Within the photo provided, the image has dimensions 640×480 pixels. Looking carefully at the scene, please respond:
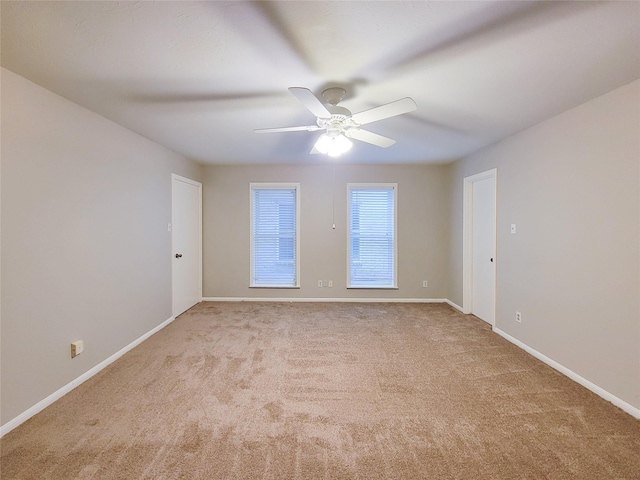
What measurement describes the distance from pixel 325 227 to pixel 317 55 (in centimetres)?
332

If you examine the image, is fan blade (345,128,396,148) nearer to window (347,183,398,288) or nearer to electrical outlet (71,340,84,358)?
window (347,183,398,288)

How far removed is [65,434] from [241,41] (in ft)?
8.51

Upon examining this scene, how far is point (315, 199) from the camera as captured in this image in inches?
191

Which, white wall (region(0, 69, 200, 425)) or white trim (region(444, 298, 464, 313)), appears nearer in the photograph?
white wall (region(0, 69, 200, 425))

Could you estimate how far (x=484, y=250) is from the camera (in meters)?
3.90

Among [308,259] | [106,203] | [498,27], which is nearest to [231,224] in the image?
[308,259]

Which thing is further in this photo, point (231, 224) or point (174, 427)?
point (231, 224)

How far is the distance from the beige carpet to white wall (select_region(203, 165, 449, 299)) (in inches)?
70.3

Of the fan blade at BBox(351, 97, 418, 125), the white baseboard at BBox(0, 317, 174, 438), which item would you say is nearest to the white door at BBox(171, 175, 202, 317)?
the white baseboard at BBox(0, 317, 174, 438)

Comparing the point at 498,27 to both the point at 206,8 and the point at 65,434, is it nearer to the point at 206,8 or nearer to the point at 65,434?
the point at 206,8

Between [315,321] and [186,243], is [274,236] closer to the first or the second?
[186,243]

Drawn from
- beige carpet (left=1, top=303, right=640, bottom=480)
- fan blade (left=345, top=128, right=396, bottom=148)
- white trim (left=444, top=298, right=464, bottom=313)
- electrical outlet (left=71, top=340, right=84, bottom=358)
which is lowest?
beige carpet (left=1, top=303, right=640, bottom=480)

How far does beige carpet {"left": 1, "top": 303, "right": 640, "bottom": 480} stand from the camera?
1.55 meters

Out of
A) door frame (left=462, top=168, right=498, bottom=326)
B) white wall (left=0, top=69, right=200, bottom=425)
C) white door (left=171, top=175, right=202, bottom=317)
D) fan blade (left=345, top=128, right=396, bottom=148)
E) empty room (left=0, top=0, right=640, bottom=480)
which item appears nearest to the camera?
empty room (left=0, top=0, right=640, bottom=480)
